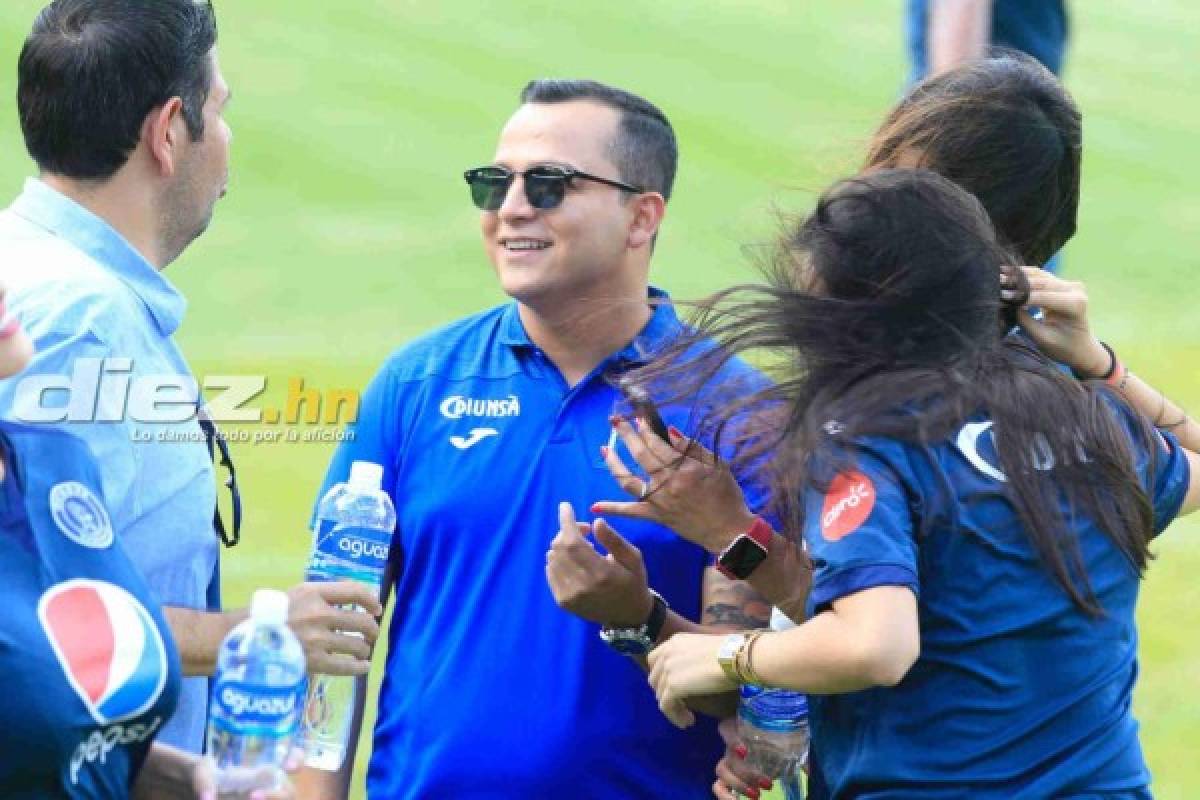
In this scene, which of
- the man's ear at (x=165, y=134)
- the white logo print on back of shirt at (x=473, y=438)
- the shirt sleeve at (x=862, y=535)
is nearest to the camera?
the shirt sleeve at (x=862, y=535)

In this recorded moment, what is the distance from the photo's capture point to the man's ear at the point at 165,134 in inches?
178

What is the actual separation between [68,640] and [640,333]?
195 centimetres

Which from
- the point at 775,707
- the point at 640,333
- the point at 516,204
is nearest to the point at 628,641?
the point at 775,707

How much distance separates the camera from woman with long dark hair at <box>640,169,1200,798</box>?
3.74 metres

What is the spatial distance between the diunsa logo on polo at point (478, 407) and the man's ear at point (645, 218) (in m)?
0.50

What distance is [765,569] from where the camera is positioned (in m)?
4.25

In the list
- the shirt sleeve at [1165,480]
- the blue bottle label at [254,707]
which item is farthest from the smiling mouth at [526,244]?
the blue bottle label at [254,707]

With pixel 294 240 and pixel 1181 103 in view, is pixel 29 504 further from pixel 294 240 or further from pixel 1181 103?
pixel 1181 103

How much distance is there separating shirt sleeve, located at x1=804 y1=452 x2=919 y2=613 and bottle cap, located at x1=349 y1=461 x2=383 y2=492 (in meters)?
1.09

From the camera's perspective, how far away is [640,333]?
493cm

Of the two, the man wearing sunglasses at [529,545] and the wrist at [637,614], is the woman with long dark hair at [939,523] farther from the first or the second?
the man wearing sunglasses at [529,545]

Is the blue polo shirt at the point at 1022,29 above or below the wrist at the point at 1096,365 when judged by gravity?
above

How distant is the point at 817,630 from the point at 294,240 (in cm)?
971

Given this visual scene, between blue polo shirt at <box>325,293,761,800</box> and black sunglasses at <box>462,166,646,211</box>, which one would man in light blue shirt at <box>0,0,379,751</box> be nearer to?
blue polo shirt at <box>325,293,761,800</box>
